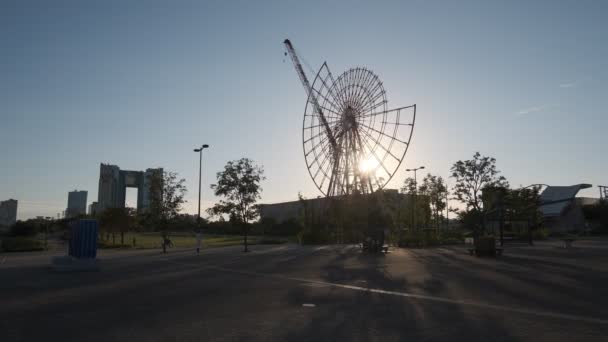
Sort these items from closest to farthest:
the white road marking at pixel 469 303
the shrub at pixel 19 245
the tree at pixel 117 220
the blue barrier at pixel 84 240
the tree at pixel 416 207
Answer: the white road marking at pixel 469 303, the blue barrier at pixel 84 240, the shrub at pixel 19 245, the tree at pixel 117 220, the tree at pixel 416 207

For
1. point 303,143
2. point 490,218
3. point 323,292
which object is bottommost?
point 323,292

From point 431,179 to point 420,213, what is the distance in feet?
19.6

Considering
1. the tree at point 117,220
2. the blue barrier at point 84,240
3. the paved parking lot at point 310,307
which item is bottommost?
the paved parking lot at point 310,307

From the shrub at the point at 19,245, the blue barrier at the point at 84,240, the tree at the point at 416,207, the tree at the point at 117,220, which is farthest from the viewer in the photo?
the tree at the point at 416,207

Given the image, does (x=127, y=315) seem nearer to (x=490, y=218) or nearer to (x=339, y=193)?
(x=339, y=193)

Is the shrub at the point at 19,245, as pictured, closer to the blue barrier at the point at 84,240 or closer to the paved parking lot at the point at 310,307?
the blue barrier at the point at 84,240

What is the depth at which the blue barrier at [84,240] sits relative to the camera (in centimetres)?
1944

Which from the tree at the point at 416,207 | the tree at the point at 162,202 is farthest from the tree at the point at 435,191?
the tree at the point at 162,202

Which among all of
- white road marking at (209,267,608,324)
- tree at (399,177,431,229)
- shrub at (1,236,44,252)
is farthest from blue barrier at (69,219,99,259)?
tree at (399,177,431,229)

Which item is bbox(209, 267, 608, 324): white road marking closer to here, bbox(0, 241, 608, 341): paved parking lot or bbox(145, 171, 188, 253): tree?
bbox(0, 241, 608, 341): paved parking lot

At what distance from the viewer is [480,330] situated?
24.6 ft

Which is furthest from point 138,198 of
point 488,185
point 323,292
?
point 323,292

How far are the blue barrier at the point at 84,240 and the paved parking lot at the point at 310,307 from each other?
2.85 meters

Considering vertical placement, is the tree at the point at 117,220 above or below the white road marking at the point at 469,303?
above
